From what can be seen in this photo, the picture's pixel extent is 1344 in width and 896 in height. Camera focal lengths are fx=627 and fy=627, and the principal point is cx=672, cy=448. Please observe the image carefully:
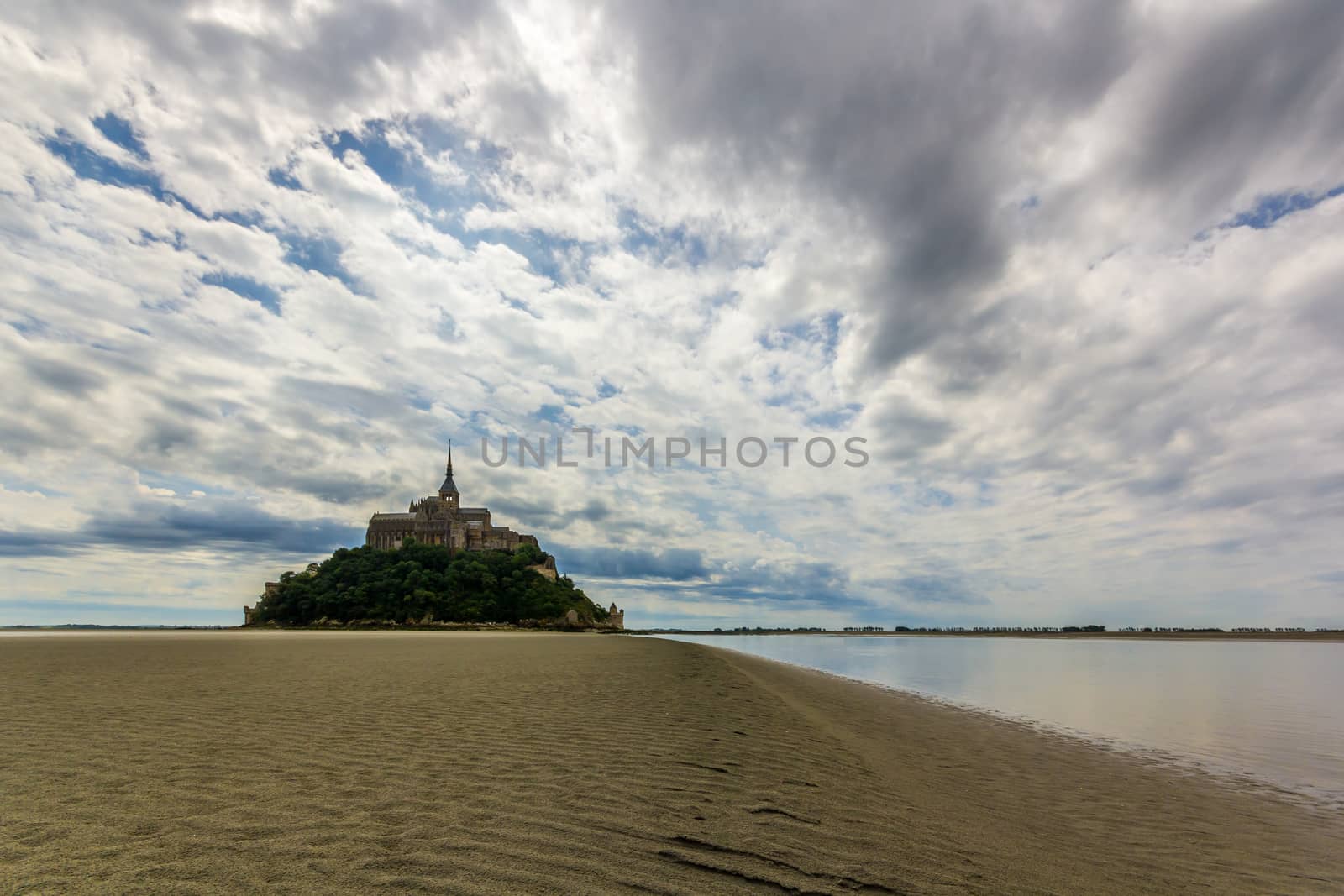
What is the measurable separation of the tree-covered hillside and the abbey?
21391mm

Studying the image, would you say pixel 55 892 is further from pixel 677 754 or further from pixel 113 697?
pixel 113 697

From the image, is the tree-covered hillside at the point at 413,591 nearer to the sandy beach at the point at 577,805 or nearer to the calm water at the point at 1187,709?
the calm water at the point at 1187,709

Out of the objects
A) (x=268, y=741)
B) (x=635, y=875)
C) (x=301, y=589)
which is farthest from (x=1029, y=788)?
(x=301, y=589)

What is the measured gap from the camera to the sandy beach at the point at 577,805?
5.41 m

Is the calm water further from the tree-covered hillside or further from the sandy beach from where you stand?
the tree-covered hillside

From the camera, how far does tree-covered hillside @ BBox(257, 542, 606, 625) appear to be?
120 m

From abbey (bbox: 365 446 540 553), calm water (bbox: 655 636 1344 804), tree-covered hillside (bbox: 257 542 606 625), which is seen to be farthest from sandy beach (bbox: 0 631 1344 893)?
abbey (bbox: 365 446 540 553)

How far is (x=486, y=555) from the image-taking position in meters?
148

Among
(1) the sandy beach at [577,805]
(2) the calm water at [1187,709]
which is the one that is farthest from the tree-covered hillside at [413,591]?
(1) the sandy beach at [577,805]

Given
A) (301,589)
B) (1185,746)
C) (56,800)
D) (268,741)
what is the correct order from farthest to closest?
(301,589)
(1185,746)
(268,741)
(56,800)

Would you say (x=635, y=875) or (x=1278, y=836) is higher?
(x=635, y=875)

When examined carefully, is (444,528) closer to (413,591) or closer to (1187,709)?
(413,591)

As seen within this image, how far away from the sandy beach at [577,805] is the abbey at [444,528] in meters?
151

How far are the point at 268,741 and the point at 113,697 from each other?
7.89 m
